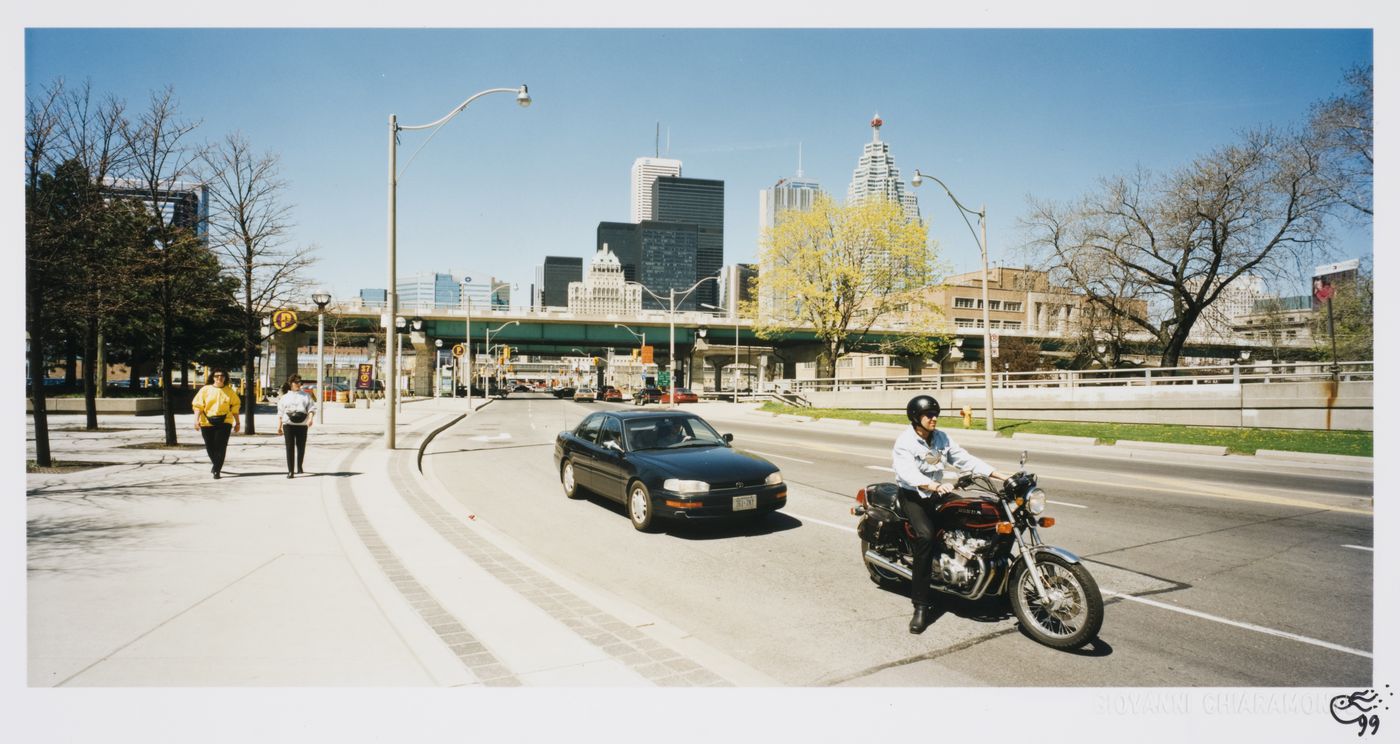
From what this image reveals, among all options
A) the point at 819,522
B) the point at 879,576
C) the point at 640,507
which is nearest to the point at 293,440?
the point at 640,507

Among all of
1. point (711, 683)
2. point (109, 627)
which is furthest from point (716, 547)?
point (109, 627)

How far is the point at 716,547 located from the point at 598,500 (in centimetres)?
332

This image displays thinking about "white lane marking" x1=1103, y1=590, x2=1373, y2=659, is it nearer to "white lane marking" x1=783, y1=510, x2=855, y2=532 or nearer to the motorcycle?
the motorcycle

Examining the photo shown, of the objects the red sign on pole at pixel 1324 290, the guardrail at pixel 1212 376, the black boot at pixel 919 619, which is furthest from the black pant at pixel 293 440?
the red sign on pole at pixel 1324 290

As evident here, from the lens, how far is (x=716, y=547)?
7.87 metres

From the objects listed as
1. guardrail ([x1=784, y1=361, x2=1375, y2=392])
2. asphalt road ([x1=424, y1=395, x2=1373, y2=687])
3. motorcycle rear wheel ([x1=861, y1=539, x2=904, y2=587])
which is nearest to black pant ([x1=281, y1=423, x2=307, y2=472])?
asphalt road ([x1=424, y1=395, x2=1373, y2=687])

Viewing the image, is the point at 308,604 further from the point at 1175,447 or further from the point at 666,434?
the point at 1175,447

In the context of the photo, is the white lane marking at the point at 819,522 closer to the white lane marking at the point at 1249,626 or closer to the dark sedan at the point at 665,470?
the dark sedan at the point at 665,470

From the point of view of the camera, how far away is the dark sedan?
8.03 m

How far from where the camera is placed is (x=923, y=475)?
5355mm

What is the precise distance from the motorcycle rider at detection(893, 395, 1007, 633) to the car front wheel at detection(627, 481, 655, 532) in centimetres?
360

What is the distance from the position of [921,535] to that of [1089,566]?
2775 millimetres

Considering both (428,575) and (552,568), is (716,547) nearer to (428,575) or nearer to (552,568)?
(552,568)

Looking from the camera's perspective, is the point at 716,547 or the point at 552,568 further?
the point at 716,547
